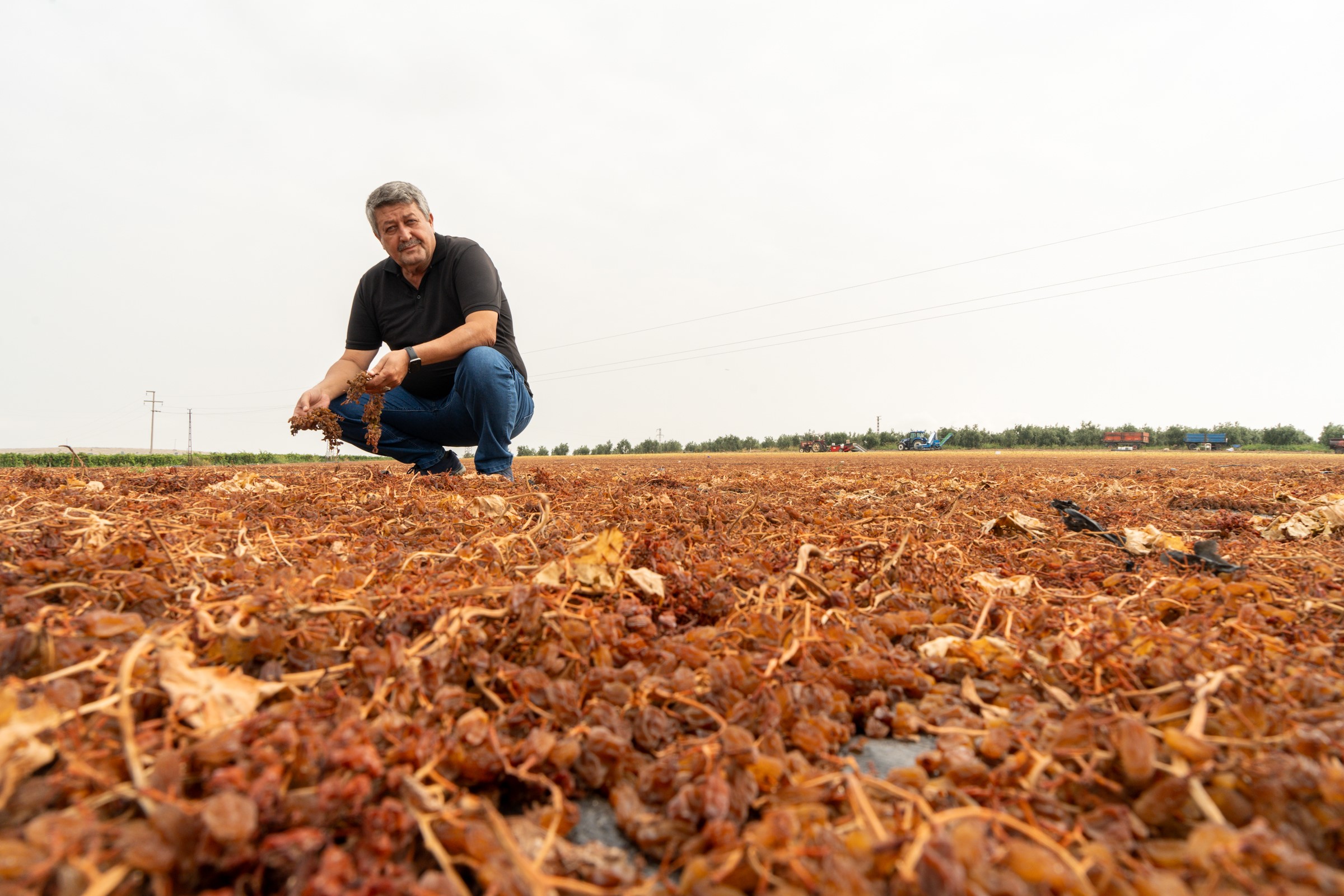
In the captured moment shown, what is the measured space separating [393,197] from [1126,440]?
69.5 metres

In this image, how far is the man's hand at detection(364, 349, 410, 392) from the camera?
420 centimetres

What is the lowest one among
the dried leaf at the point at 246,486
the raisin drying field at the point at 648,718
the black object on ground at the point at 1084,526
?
the raisin drying field at the point at 648,718

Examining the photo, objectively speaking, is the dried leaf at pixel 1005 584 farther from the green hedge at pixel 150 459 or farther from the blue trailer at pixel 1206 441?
the blue trailer at pixel 1206 441

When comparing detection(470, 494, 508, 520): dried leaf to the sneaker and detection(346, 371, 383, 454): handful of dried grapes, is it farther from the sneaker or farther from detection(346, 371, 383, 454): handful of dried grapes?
the sneaker

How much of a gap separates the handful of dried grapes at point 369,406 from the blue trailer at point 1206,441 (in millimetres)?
67108

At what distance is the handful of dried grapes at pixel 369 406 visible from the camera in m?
4.30

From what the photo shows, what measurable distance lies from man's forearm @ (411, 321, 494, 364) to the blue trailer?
6669cm

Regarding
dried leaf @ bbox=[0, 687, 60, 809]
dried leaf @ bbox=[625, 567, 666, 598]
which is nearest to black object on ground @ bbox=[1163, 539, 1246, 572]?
dried leaf @ bbox=[625, 567, 666, 598]

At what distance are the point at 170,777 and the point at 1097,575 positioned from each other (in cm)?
241

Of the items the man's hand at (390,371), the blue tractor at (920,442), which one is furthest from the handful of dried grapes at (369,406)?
the blue tractor at (920,442)

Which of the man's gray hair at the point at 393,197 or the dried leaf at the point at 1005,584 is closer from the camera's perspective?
the dried leaf at the point at 1005,584

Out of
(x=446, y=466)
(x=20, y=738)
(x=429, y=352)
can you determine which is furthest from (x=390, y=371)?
(x=20, y=738)

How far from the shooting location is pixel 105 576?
152cm

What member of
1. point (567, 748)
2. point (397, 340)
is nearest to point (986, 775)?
point (567, 748)
